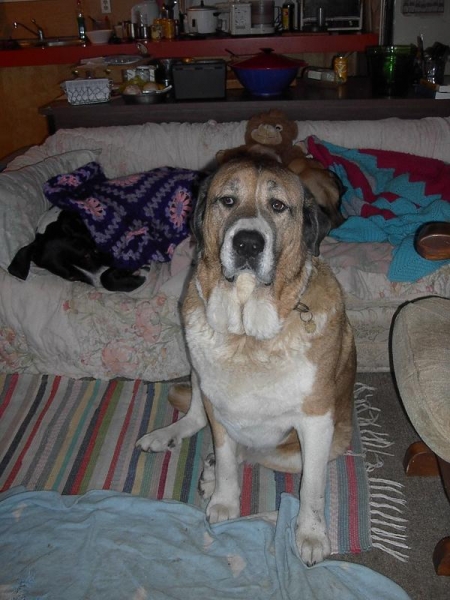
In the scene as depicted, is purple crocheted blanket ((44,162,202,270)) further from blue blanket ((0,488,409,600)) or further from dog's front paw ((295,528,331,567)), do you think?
dog's front paw ((295,528,331,567))

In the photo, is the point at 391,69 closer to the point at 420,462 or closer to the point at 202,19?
the point at 202,19

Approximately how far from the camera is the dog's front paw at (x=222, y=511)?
1.72 metres

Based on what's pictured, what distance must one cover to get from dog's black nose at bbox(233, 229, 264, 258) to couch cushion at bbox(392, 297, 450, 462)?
0.51 m

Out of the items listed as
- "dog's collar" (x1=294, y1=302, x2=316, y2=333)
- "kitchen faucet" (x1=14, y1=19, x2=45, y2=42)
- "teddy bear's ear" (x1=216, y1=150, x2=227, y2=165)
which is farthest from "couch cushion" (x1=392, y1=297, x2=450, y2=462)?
"kitchen faucet" (x1=14, y1=19, x2=45, y2=42)

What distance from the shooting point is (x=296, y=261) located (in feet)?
4.87

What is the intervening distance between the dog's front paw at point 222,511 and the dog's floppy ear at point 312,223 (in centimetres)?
84

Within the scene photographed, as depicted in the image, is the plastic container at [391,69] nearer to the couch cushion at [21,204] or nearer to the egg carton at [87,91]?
the egg carton at [87,91]

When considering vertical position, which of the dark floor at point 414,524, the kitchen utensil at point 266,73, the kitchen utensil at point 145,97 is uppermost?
the kitchen utensil at point 266,73

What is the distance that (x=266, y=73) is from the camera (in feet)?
10.4

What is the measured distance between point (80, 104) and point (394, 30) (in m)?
2.04

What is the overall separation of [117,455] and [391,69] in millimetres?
2621

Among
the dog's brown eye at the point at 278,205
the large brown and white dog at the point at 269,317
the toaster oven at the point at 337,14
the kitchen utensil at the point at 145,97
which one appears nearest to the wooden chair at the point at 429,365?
the large brown and white dog at the point at 269,317

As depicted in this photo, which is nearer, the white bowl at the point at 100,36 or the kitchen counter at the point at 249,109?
the kitchen counter at the point at 249,109

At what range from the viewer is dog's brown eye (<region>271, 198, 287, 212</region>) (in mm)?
1438
